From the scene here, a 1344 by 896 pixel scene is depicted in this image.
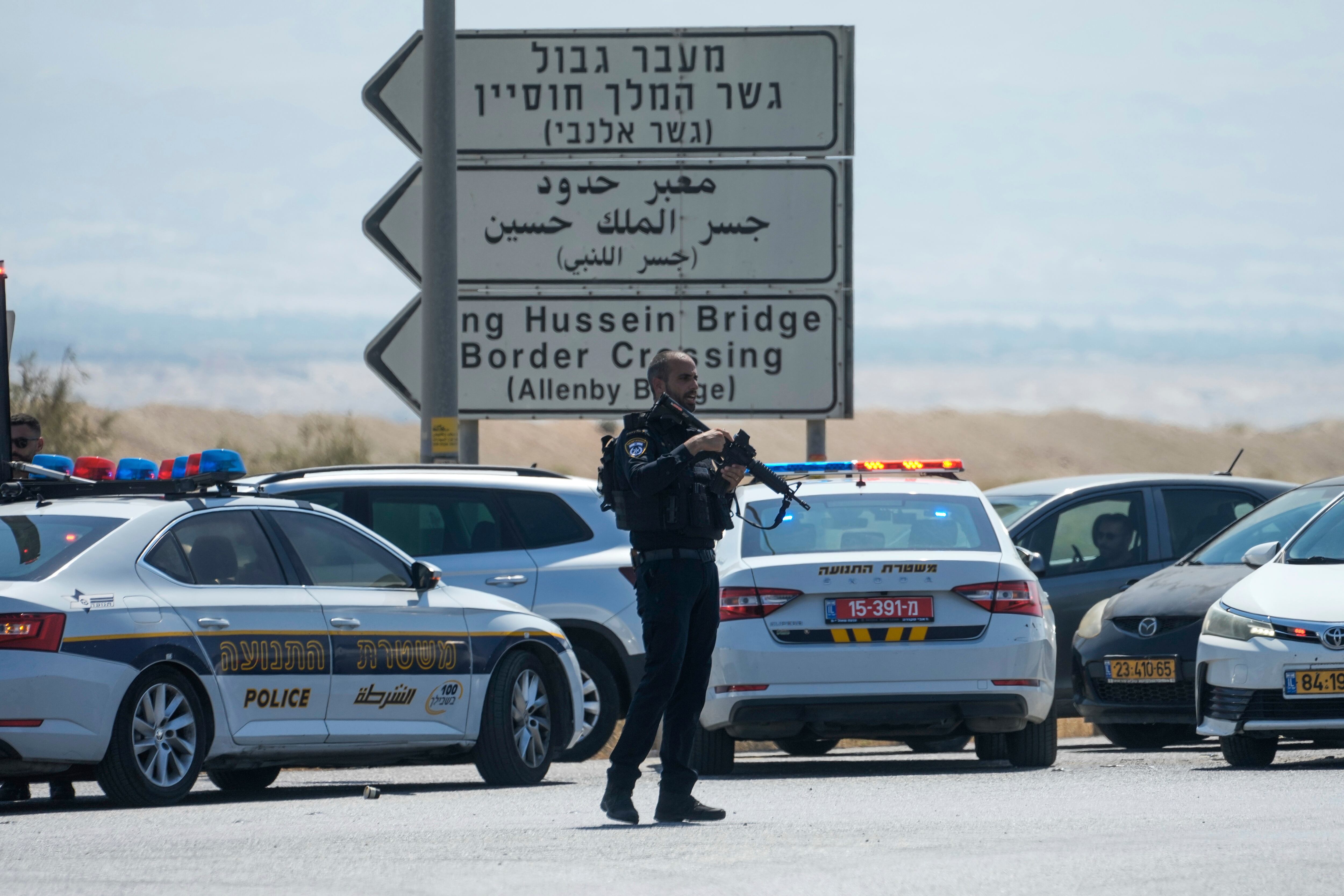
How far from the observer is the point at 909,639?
34.3ft

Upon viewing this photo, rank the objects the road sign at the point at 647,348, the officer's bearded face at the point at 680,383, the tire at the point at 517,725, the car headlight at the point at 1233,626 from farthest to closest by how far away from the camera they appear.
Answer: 1. the road sign at the point at 647,348
2. the tire at the point at 517,725
3. the car headlight at the point at 1233,626
4. the officer's bearded face at the point at 680,383

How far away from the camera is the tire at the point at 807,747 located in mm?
13289

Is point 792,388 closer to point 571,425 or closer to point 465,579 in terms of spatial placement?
point 465,579

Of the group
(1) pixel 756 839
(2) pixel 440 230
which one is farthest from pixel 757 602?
(2) pixel 440 230

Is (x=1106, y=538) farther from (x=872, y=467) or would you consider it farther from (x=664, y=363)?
(x=664, y=363)

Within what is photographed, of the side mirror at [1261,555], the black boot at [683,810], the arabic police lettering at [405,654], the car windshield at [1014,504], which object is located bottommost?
the black boot at [683,810]

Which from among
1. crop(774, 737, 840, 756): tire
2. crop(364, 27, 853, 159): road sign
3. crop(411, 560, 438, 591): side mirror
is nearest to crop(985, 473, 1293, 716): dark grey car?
crop(774, 737, 840, 756): tire

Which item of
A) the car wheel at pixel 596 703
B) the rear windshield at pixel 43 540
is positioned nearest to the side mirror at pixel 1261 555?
the car wheel at pixel 596 703

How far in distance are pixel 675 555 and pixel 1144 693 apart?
477 cm

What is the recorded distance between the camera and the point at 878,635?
10.5 m

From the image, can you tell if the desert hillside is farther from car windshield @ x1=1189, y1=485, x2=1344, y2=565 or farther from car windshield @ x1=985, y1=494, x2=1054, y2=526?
car windshield @ x1=1189, y1=485, x2=1344, y2=565

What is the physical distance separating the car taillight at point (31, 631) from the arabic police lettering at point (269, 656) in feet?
2.85

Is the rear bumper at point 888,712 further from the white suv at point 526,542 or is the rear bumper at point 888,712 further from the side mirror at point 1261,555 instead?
the white suv at point 526,542

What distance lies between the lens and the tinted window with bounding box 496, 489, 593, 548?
1258cm
